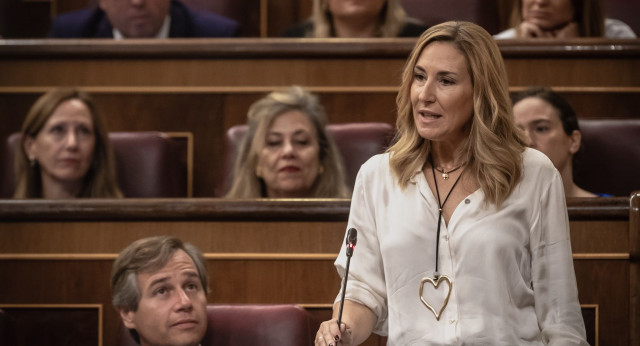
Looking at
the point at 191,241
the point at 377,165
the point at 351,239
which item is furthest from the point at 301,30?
the point at 351,239

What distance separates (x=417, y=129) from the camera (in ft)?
2.86

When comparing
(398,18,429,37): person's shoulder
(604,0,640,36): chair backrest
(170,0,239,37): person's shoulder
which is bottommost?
(398,18,429,37): person's shoulder

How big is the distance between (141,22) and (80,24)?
14cm

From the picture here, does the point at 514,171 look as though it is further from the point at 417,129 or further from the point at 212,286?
the point at 212,286

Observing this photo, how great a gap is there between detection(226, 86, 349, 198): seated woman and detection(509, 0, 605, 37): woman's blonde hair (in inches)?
17.4

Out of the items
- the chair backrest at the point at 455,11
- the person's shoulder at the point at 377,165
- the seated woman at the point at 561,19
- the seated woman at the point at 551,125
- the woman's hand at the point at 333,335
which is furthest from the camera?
the chair backrest at the point at 455,11

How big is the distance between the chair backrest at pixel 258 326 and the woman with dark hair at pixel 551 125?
45 centimetres

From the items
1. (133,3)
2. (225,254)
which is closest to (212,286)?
(225,254)

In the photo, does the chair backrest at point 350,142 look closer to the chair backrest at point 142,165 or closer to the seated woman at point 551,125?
the chair backrest at point 142,165

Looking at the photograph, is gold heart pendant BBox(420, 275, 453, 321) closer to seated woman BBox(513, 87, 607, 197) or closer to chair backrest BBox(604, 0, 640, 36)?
seated woman BBox(513, 87, 607, 197)

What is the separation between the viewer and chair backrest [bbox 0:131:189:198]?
1479 mm

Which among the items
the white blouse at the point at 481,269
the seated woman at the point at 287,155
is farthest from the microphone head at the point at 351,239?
the seated woman at the point at 287,155

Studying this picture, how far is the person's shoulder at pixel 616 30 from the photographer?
1.63 meters

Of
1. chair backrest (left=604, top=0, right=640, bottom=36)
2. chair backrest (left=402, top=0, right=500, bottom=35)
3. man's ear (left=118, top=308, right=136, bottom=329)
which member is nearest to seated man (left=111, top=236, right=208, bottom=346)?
man's ear (left=118, top=308, right=136, bottom=329)
